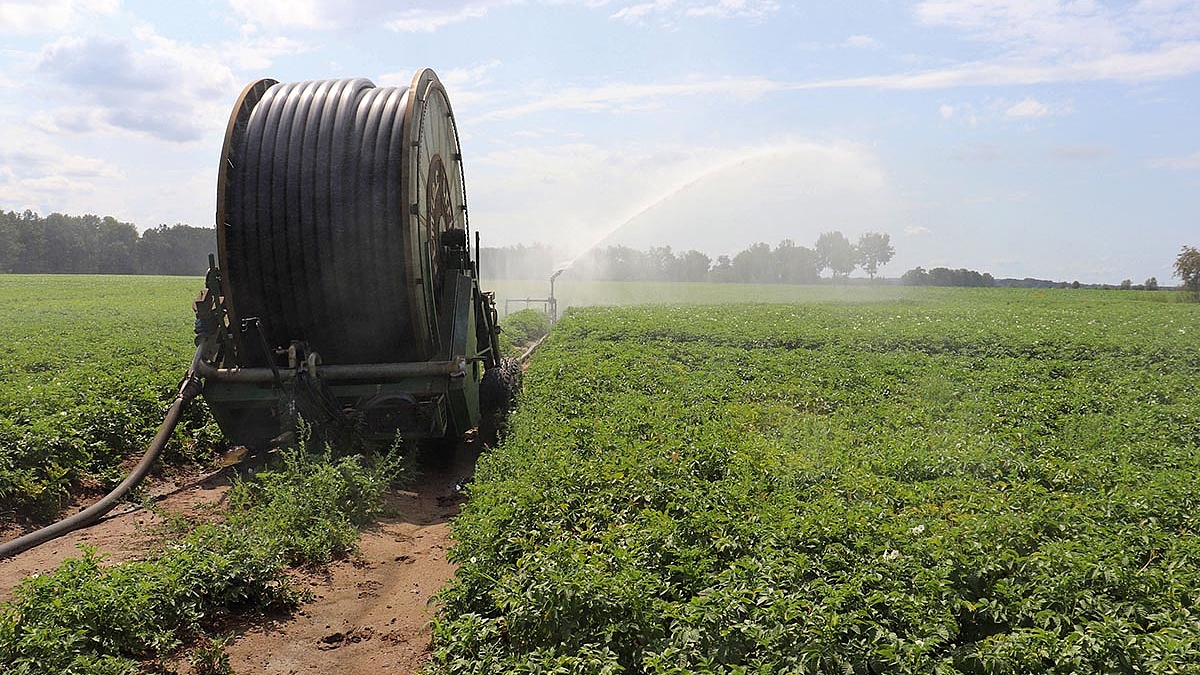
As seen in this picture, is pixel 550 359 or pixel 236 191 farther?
pixel 550 359

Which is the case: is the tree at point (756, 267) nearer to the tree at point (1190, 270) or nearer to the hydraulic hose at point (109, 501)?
the tree at point (1190, 270)

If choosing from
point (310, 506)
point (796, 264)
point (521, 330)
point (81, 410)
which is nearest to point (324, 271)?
point (310, 506)

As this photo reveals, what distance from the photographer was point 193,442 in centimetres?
1074

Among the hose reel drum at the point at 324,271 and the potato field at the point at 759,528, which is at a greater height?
the hose reel drum at the point at 324,271

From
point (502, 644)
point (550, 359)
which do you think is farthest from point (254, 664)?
point (550, 359)

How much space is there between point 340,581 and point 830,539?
11.6ft

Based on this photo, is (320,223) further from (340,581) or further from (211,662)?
(211,662)

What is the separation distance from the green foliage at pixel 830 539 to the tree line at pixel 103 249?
95.2 meters

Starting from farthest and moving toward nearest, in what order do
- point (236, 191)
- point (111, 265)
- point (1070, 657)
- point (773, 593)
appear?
point (111, 265) < point (236, 191) < point (773, 593) < point (1070, 657)

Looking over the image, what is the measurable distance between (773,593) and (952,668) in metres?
0.86

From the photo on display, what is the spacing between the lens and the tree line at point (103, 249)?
9356 centimetres

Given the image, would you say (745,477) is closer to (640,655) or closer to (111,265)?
(640,655)

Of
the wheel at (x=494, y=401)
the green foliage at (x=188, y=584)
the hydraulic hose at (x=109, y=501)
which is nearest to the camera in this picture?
the green foliage at (x=188, y=584)

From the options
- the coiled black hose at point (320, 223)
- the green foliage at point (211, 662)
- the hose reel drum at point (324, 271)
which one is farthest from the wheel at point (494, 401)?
the green foliage at point (211, 662)
